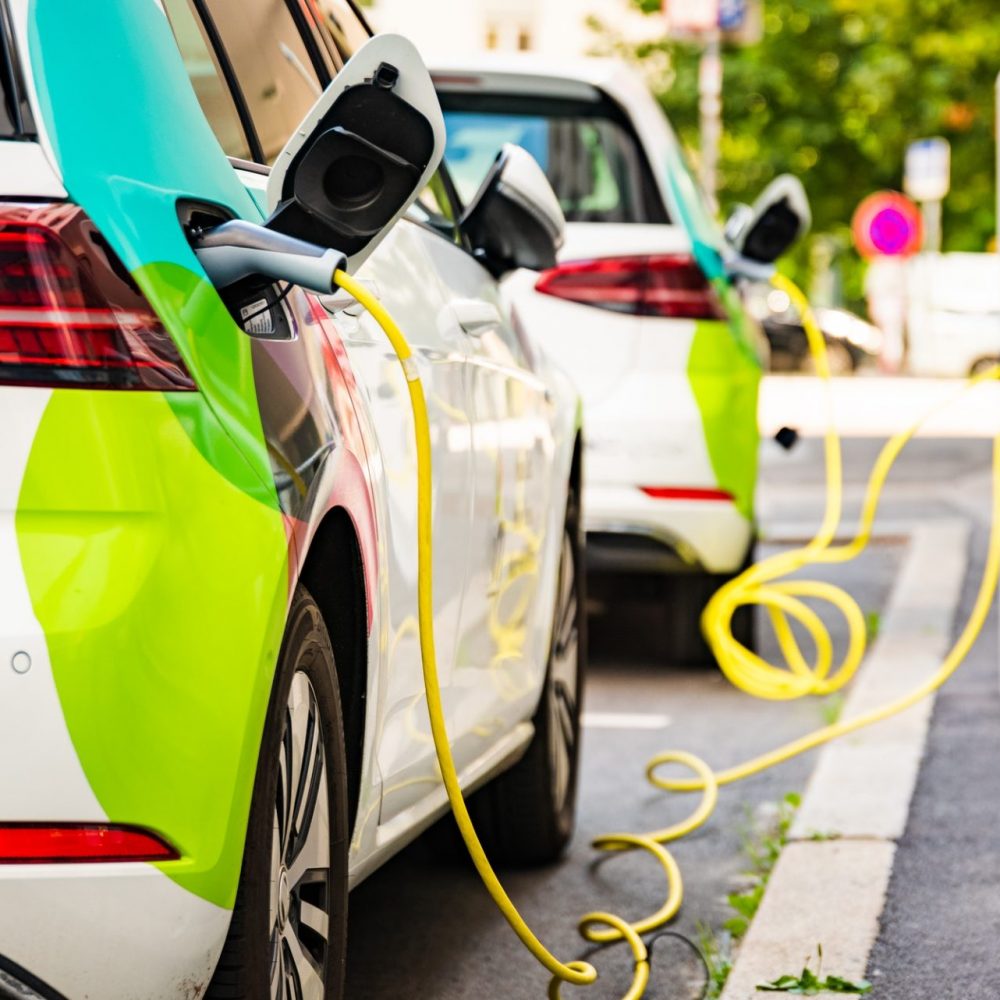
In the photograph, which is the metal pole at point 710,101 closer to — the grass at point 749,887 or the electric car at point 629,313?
the electric car at point 629,313

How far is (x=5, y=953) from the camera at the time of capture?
8.20ft

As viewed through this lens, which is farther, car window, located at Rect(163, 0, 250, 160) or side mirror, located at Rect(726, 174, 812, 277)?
side mirror, located at Rect(726, 174, 812, 277)

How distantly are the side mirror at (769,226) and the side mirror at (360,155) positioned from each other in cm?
470

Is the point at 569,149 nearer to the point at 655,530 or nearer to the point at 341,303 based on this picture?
the point at 655,530

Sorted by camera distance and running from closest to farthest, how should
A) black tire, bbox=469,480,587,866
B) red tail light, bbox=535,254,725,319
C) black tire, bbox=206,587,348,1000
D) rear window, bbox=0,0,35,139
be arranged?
rear window, bbox=0,0,35,139 → black tire, bbox=206,587,348,1000 → black tire, bbox=469,480,587,866 → red tail light, bbox=535,254,725,319

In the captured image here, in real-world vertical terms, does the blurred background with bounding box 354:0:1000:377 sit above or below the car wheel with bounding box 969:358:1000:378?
above

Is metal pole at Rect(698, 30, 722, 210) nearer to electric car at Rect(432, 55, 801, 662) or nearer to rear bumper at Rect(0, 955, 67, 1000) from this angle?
electric car at Rect(432, 55, 801, 662)

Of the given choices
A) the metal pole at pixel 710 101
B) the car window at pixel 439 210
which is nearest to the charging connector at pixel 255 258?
the car window at pixel 439 210

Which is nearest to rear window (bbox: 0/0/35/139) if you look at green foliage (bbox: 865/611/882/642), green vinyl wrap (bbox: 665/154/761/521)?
green vinyl wrap (bbox: 665/154/761/521)

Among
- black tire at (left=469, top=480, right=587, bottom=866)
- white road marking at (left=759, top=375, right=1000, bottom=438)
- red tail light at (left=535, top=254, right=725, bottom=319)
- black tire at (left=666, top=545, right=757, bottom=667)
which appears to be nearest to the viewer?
black tire at (left=469, top=480, right=587, bottom=866)

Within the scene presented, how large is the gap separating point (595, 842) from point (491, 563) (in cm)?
138

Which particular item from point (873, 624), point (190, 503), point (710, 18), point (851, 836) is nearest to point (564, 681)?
point (851, 836)

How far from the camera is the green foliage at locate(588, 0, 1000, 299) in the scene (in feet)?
125

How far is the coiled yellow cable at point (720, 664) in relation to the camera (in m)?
3.25
